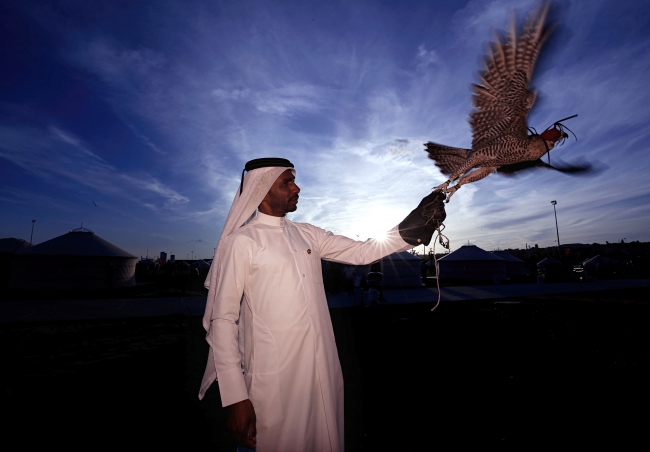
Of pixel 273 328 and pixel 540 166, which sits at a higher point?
pixel 540 166

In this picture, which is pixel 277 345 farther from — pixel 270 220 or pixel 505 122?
pixel 505 122

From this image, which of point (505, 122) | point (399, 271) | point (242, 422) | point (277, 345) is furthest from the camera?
point (399, 271)

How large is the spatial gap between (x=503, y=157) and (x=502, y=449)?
265 centimetres

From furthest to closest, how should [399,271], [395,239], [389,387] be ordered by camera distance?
[399,271]
[389,387]
[395,239]

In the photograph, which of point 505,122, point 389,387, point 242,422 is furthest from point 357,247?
point 389,387

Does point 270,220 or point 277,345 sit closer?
point 277,345

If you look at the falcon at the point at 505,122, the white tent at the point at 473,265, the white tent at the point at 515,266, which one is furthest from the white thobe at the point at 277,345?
the white tent at the point at 515,266

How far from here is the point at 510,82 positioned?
2.40 m

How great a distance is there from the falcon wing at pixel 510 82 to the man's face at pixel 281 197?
1.37m

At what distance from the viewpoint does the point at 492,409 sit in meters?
3.51

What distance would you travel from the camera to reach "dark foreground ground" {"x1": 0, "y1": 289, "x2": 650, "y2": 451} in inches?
119

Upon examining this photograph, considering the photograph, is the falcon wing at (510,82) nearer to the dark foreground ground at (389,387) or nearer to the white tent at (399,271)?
the dark foreground ground at (389,387)

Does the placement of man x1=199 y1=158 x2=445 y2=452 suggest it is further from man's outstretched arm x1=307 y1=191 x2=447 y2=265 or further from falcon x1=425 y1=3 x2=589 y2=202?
falcon x1=425 y1=3 x2=589 y2=202

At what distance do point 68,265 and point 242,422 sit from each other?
2329cm
